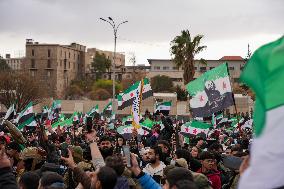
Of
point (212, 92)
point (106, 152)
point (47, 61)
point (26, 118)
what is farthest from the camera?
point (47, 61)

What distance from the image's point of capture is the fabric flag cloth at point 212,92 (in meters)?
9.78

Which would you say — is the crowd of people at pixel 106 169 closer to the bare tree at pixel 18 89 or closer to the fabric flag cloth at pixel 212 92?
the fabric flag cloth at pixel 212 92

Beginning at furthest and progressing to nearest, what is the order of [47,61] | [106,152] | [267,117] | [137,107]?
[47,61] → [137,107] → [106,152] → [267,117]

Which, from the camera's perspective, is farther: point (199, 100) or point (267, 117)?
point (199, 100)

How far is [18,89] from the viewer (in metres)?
59.7

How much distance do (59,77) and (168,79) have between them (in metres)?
35.8

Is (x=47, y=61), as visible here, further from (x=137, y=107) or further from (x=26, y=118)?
(x=137, y=107)

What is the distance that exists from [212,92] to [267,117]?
774 centimetres

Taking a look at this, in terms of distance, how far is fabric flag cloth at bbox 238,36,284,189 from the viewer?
8.36ft

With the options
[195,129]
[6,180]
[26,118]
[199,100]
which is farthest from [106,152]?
[26,118]

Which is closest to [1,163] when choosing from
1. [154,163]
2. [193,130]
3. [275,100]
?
[275,100]

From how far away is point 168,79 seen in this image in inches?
3312

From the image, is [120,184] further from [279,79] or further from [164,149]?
[164,149]

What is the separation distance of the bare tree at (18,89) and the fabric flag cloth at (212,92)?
49173 millimetres
